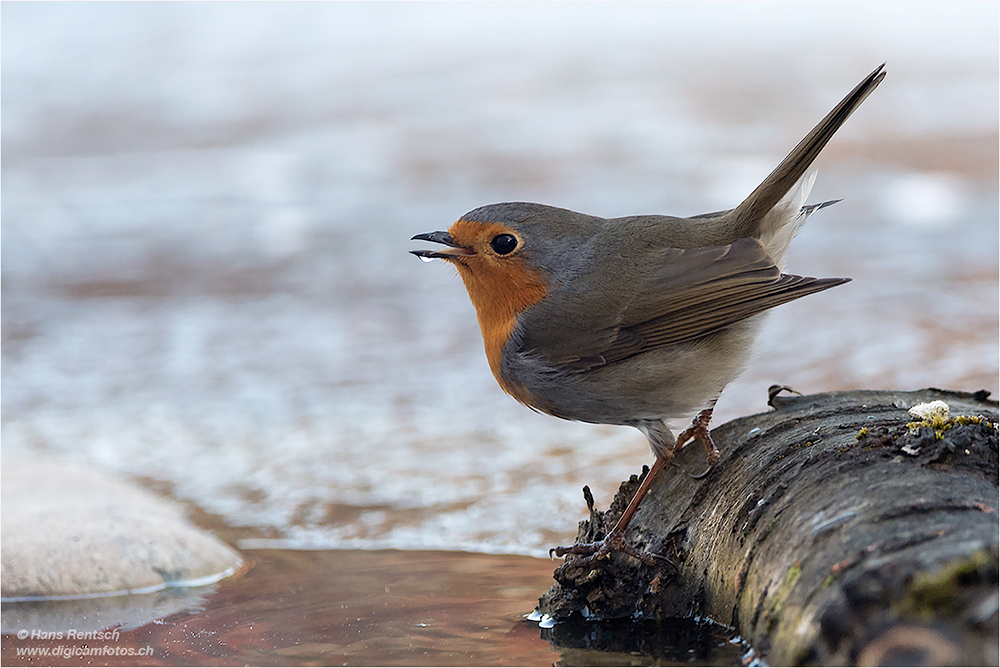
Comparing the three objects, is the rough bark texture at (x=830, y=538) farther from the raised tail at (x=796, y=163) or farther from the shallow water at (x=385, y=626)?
the raised tail at (x=796, y=163)

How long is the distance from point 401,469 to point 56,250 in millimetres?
6335

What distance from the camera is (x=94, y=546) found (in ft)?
12.8

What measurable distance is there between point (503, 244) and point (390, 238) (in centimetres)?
635

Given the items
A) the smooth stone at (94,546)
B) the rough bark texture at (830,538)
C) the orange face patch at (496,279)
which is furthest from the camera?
the smooth stone at (94,546)

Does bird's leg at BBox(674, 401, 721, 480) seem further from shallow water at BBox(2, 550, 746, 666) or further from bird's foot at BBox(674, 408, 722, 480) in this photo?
shallow water at BBox(2, 550, 746, 666)

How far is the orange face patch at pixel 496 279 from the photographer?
3.64 m

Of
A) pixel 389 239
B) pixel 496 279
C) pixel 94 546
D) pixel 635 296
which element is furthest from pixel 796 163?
pixel 389 239

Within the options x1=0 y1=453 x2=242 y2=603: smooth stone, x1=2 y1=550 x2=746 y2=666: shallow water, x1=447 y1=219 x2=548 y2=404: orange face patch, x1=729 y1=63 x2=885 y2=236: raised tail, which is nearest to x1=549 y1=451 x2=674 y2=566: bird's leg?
x1=2 y1=550 x2=746 y2=666: shallow water

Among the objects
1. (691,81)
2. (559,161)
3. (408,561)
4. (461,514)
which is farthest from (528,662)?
Result: (691,81)

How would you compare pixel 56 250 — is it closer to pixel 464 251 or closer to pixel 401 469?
pixel 401 469

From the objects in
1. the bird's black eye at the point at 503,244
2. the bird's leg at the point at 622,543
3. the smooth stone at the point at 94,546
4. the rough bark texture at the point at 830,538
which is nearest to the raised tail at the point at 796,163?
the rough bark texture at the point at 830,538

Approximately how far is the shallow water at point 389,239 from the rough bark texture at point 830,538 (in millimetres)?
801

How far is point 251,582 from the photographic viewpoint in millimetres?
3787

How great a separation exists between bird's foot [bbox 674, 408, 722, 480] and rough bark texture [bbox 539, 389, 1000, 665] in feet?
0.10
